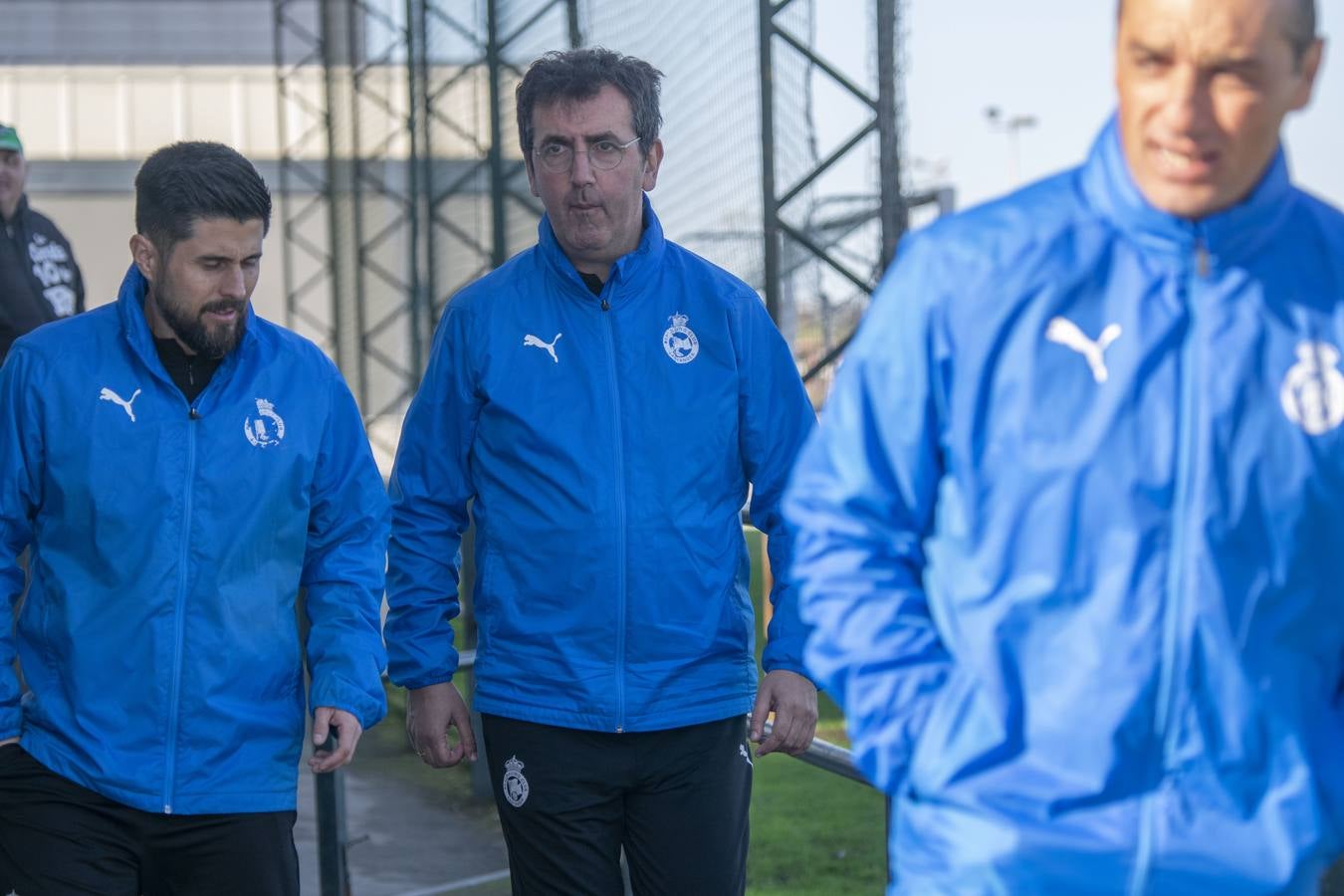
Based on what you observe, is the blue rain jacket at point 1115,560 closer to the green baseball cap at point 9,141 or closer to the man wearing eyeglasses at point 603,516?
the man wearing eyeglasses at point 603,516

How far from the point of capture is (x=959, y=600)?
1.52 meters

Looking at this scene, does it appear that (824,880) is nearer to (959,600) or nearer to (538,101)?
(538,101)

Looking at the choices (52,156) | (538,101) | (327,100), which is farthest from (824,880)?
(52,156)

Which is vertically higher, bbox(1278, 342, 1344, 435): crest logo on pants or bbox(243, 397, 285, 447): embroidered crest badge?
bbox(1278, 342, 1344, 435): crest logo on pants

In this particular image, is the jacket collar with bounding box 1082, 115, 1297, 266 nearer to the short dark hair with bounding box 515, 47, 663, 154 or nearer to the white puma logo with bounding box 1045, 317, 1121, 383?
the white puma logo with bounding box 1045, 317, 1121, 383

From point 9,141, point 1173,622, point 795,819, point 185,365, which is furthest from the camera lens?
point 795,819

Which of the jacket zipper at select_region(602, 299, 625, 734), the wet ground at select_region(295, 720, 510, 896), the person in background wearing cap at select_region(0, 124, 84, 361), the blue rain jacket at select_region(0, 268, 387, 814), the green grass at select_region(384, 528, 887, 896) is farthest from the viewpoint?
the green grass at select_region(384, 528, 887, 896)

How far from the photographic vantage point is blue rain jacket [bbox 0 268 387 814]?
241 cm

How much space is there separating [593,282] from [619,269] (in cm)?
6

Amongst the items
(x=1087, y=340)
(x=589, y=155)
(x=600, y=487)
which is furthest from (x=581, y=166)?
(x=1087, y=340)

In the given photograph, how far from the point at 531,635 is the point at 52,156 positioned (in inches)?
960

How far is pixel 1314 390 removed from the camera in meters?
1.46

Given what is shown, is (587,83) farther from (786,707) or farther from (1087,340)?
(1087,340)

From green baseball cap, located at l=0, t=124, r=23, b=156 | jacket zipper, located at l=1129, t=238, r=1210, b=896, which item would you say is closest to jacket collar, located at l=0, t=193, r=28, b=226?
green baseball cap, located at l=0, t=124, r=23, b=156
